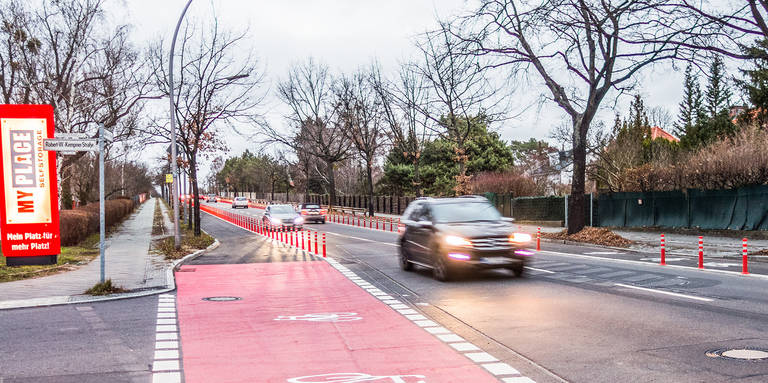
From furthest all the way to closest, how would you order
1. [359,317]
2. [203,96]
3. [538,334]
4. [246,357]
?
[203,96], [359,317], [538,334], [246,357]

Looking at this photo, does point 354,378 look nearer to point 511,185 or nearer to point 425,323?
point 425,323

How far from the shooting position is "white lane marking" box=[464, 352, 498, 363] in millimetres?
6852

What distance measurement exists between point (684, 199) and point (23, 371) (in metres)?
27.6

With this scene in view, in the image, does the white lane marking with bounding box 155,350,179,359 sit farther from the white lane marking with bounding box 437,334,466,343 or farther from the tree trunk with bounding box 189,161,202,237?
the tree trunk with bounding box 189,161,202,237

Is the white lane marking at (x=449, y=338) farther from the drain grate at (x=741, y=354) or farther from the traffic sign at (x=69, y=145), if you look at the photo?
the traffic sign at (x=69, y=145)

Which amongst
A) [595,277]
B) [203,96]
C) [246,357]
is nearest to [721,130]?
[203,96]

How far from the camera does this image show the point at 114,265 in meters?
17.8

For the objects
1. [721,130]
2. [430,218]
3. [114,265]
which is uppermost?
[721,130]

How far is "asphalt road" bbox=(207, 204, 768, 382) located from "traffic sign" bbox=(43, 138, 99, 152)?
6.06m

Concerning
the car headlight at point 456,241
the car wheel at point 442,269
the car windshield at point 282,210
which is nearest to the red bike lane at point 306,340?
the car wheel at point 442,269

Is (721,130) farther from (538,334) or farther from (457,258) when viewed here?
(538,334)

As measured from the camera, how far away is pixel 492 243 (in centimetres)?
1323

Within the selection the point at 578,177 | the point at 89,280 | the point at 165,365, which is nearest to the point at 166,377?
the point at 165,365

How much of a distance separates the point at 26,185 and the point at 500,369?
12.1 metres
